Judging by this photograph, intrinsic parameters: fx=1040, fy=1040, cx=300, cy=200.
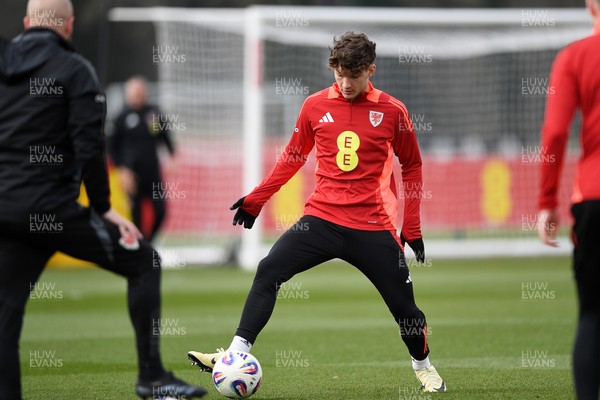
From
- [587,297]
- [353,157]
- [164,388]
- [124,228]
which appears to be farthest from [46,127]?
[587,297]

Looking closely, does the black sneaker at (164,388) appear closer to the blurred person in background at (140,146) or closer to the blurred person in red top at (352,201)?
the blurred person in red top at (352,201)

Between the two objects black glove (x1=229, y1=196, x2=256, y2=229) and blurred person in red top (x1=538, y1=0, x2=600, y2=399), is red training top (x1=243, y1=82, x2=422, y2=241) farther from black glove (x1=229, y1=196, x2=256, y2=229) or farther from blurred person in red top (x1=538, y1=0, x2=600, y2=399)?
blurred person in red top (x1=538, y1=0, x2=600, y2=399)

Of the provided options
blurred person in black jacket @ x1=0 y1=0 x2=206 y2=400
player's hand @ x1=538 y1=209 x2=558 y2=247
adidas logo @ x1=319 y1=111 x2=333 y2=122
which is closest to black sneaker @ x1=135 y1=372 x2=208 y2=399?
blurred person in black jacket @ x1=0 y1=0 x2=206 y2=400

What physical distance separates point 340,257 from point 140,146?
9214mm

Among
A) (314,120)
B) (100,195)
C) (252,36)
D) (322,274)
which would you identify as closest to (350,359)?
(314,120)

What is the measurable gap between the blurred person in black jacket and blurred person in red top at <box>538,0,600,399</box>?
6.64ft

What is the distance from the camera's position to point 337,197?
679cm

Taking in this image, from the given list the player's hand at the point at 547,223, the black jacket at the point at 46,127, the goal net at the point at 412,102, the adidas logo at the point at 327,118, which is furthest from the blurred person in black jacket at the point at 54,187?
the goal net at the point at 412,102

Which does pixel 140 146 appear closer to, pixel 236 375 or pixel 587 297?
pixel 236 375

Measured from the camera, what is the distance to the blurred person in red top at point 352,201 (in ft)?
21.7

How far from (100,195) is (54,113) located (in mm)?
500

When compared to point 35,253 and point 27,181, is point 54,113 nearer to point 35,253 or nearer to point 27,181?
point 27,181

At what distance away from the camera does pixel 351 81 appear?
667 cm

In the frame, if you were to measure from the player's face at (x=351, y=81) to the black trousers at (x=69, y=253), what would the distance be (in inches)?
70.5
